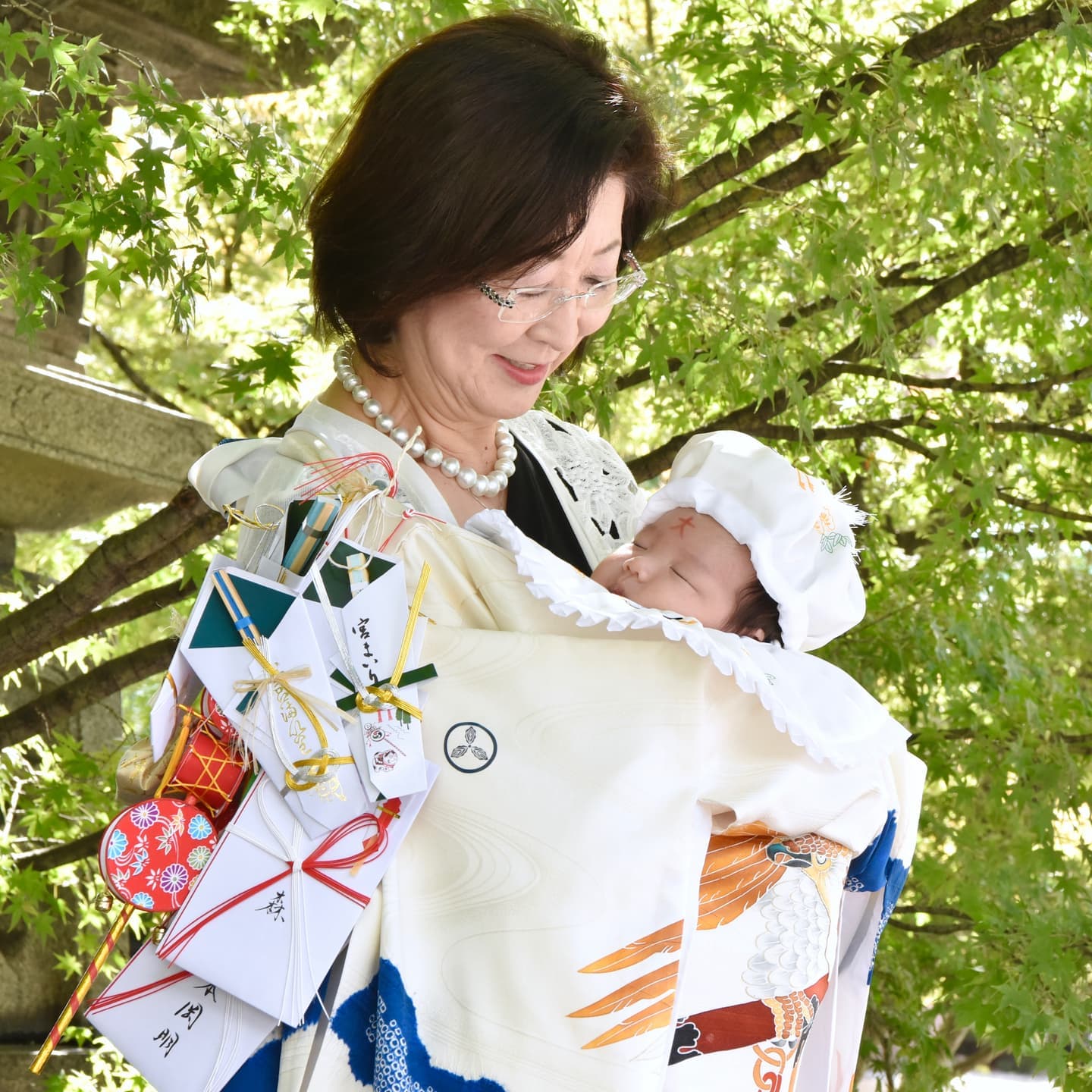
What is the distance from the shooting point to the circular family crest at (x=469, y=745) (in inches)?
46.8

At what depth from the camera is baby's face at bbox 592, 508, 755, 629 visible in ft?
4.87

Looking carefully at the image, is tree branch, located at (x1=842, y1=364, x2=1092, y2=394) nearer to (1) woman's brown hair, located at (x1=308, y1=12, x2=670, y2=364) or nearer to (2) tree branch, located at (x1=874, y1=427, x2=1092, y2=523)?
(2) tree branch, located at (x1=874, y1=427, x2=1092, y2=523)

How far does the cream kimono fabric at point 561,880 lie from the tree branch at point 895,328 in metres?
1.57

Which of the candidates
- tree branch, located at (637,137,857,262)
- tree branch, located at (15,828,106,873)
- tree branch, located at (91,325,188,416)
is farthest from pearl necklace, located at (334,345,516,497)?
tree branch, located at (91,325,188,416)

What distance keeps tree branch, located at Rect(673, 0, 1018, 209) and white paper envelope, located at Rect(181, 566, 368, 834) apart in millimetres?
1256

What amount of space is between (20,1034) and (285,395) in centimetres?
164

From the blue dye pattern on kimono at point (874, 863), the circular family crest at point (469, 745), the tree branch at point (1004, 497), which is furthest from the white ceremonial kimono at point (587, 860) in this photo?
the tree branch at point (1004, 497)

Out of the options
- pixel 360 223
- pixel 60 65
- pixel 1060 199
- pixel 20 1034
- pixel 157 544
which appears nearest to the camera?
pixel 360 223

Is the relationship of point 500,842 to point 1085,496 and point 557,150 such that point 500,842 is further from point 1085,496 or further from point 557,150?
point 1085,496

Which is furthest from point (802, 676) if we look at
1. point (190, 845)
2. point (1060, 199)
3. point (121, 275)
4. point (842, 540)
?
point (1060, 199)

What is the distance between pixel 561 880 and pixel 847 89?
165 cm

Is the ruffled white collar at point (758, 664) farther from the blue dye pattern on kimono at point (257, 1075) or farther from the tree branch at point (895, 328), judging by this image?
the tree branch at point (895, 328)

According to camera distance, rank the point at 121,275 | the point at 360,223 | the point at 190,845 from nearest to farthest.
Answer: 1. the point at 190,845
2. the point at 360,223
3. the point at 121,275

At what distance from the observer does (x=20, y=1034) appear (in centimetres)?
316
